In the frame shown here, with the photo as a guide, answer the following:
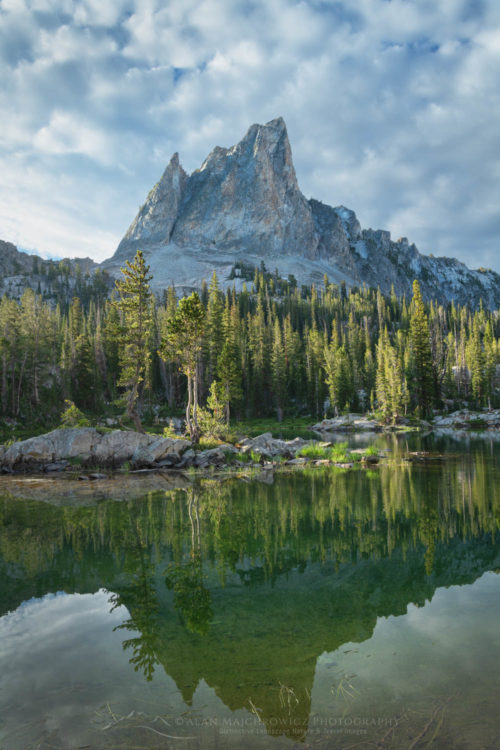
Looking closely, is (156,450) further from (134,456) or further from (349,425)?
(349,425)

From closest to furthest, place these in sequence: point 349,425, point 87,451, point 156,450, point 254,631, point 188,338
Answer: point 254,631 → point 87,451 → point 156,450 → point 188,338 → point 349,425

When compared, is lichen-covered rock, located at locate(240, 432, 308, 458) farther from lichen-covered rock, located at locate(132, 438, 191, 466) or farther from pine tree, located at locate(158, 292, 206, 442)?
lichen-covered rock, located at locate(132, 438, 191, 466)

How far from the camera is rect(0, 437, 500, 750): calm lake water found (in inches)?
154

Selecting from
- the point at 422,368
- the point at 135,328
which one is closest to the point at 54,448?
the point at 135,328

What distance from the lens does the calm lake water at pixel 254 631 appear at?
391 centimetres

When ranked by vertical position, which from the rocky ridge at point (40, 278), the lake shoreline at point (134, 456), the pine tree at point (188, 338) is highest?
the rocky ridge at point (40, 278)

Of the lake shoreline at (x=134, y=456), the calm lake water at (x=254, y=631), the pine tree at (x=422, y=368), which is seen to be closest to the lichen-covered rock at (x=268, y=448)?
the lake shoreline at (x=134, y=456)

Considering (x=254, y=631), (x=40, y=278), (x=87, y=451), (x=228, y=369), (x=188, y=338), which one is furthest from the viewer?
(x=40, y=278)

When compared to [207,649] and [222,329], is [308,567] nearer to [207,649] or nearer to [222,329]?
[207,649]

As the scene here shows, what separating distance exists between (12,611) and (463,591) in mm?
7883

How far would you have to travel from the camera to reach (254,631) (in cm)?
588

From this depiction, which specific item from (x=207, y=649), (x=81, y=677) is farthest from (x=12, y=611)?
(x=207, y=649)

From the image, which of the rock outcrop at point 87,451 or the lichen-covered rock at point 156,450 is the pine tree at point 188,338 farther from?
the rock outcrop at point 87,451

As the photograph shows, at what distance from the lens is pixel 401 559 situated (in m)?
8.52
